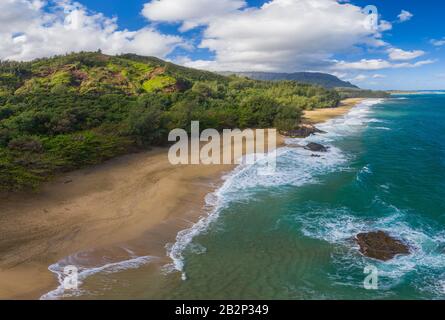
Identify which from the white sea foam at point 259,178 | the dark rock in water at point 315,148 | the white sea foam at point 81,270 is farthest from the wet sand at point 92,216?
the dark rock in water at point 315,148

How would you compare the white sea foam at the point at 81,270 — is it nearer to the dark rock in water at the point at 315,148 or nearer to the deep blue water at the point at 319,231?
the deep blue water at the point at 319,231

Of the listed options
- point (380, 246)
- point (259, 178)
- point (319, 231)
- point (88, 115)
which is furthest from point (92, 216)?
point (88, 115)

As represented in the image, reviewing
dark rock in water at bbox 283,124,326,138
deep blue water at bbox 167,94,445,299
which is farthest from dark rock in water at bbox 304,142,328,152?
dark rock in water at bbox 283,124,326,138

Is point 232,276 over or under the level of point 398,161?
under

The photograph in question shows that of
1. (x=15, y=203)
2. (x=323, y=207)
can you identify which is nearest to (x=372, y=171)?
(x=323, y=207)

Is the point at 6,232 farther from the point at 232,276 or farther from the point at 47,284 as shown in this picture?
the point at 232,276

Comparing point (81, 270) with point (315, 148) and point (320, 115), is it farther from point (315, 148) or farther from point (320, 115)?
point (320, 115)

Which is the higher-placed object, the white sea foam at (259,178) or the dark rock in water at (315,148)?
the dark rock in water at (315,148)
